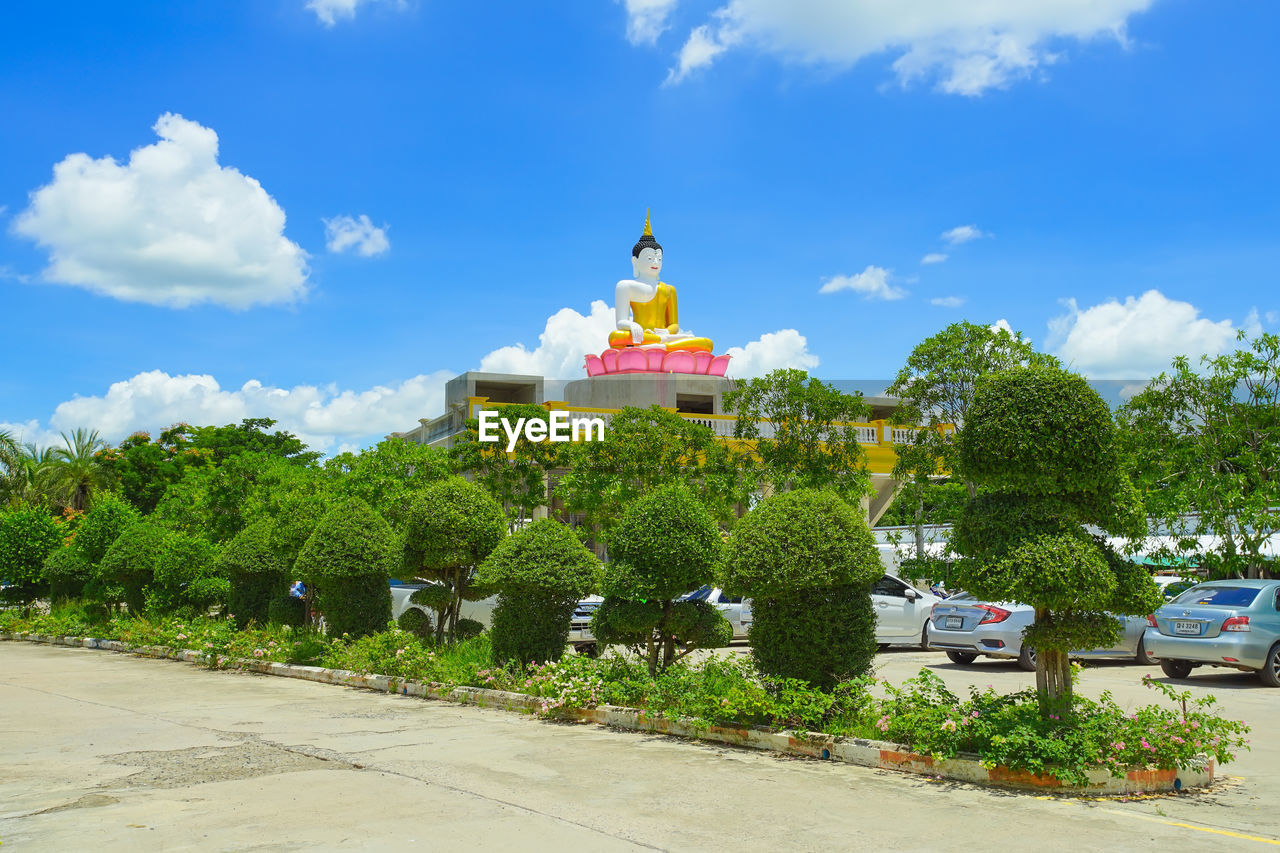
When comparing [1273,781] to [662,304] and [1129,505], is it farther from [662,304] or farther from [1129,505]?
[662,304]

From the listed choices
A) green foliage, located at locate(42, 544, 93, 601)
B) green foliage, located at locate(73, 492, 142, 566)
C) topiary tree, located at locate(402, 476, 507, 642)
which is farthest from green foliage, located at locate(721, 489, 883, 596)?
green foliage, located at locate(42, 544, 93, 601)

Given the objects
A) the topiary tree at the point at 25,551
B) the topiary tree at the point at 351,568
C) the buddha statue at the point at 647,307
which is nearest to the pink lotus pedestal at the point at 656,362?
the buddha statue at the point at 647,307

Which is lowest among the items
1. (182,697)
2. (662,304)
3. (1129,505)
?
(182,697)

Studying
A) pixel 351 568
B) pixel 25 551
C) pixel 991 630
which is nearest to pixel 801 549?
pixel 991 630

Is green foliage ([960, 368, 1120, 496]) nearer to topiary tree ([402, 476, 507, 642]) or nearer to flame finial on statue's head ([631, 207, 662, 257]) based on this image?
topiary tree ([402, 476, 507, 642])

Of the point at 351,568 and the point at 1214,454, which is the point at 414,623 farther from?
the point at 1214,454

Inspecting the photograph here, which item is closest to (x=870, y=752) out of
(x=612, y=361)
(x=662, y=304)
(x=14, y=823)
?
(x=14, y=823)

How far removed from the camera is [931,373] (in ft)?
59.8

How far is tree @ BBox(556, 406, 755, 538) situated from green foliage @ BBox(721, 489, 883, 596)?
505 inches

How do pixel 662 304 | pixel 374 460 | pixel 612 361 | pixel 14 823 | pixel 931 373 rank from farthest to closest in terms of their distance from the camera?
pixel 662 304 → pixel 612 361 → pixel 374 460 → pixel 931 373 → pixel 14 823

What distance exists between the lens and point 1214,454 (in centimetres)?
1902

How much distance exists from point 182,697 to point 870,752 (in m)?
9.41

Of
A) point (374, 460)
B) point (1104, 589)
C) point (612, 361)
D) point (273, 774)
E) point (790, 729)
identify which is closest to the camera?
point (1104, 589)

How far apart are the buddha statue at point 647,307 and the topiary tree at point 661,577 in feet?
102
